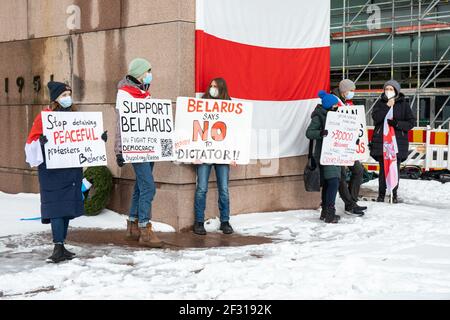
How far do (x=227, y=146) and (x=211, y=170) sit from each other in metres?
0.49

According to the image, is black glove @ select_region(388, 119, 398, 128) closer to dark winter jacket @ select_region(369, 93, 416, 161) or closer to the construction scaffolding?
dark winter jacket @ select_region(369, 93, 416, 161)

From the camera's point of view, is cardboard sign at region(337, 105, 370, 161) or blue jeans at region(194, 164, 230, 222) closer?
blue jeans at region(194, 164, 230, 222)

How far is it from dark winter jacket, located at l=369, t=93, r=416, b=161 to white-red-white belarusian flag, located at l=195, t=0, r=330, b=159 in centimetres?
123

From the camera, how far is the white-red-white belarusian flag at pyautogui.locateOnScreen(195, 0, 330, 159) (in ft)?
28.0

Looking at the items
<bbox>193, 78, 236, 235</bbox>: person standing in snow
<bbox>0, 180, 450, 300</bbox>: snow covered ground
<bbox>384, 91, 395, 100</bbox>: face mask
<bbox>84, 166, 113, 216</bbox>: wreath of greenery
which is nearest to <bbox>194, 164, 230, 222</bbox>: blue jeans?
<bbox>193, 78, 236, 235</bbox>: person standing in snow

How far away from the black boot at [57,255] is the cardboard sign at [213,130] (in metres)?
2.08

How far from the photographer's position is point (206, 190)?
26.8 feet

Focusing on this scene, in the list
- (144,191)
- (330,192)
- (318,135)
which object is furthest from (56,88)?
(330,192)

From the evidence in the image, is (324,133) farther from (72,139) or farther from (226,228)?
(72,139)

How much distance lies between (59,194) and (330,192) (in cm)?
395

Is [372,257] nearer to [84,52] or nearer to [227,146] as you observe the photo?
[227,146]
